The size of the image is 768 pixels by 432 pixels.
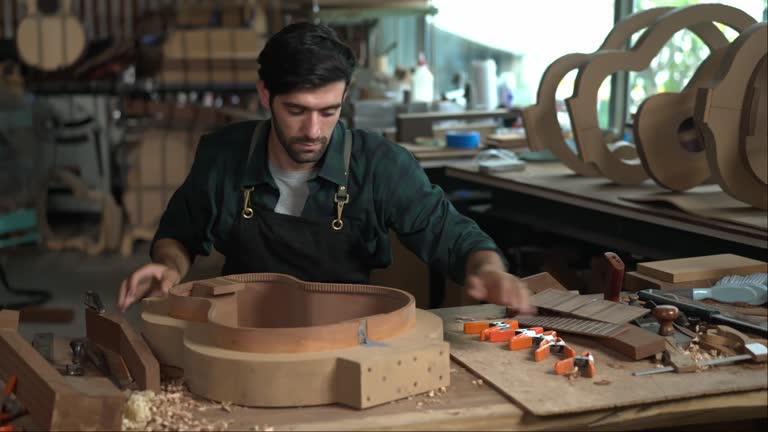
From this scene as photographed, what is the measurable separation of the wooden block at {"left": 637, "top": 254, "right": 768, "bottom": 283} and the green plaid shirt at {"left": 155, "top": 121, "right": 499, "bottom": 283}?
0.45 meters

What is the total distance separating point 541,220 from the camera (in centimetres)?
382

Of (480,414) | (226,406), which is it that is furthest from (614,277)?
(226,406)

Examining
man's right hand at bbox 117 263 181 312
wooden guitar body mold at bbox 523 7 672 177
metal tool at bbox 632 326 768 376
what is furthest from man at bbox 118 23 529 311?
wooden guitar body mold at bbox 523 7 672 177

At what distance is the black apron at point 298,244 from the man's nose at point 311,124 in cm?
21

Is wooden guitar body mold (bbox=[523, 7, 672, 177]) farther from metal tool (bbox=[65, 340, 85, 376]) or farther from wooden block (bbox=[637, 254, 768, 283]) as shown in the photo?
metal tool (bbox=[65, 340, 85, 376])

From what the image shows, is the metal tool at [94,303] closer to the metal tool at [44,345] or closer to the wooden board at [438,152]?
the metal tool at [44,345]

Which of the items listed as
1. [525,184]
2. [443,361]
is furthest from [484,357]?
[525,184]

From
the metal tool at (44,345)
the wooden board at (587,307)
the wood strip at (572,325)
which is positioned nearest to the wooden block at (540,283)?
the wooden board at (587,307)

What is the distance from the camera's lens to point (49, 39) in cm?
632

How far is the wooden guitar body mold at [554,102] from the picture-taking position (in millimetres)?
3799

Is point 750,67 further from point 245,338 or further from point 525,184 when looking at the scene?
point 245,338

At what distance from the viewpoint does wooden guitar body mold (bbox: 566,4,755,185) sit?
11.6 feet

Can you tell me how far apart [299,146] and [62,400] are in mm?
1003

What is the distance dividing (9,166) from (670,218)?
5.42 meters
